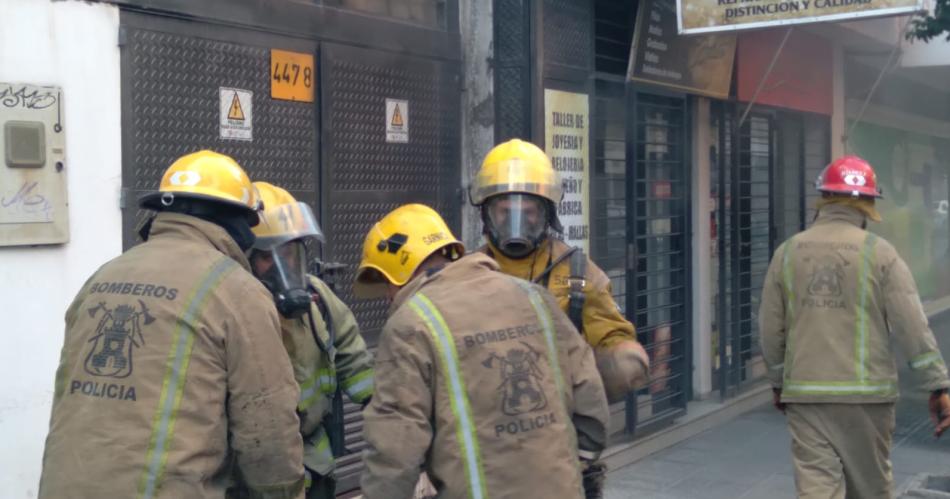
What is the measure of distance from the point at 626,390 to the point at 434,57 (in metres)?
3.38

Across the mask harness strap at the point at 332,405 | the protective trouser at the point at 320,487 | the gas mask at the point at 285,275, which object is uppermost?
the gas mask at the point at 285,275

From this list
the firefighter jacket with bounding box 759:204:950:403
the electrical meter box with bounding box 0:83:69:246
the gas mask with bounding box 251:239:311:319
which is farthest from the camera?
the firefighter jacket with bounding box 759:204:950:403

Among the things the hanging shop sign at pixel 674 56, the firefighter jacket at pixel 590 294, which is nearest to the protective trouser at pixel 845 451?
the firefighter jacket at pixel 590 294

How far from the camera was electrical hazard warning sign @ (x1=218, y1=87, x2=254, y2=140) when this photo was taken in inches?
219

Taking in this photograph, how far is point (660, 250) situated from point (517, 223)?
5.47 metres

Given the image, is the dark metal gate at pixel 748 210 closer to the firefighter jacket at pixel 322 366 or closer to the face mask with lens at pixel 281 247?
the firefighter jacket at pixel 322 366

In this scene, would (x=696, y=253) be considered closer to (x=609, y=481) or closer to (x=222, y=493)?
(x=609, y=481)

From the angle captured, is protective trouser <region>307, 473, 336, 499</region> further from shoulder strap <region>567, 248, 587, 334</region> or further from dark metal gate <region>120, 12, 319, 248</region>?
dark metal gate <region>120, 12, 319, 248</region>

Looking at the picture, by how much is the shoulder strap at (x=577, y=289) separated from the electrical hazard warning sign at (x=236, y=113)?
222 cm

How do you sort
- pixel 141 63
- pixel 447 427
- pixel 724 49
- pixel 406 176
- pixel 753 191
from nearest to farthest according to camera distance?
pixel 447 427, pixel 141 63, pixel 406 176, pixel 724 49, pixel 753 191

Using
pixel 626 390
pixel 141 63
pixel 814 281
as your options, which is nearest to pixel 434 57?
pixel 141 63

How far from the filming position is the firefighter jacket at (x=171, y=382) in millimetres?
3004

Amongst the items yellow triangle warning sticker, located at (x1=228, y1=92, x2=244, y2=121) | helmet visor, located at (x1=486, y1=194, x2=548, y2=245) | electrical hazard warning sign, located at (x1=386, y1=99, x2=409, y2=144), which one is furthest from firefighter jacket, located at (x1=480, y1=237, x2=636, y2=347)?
electrical hazard warning sign, located at (x1=386, y1=99, x2=409, y2=144)

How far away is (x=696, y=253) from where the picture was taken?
10023mm
